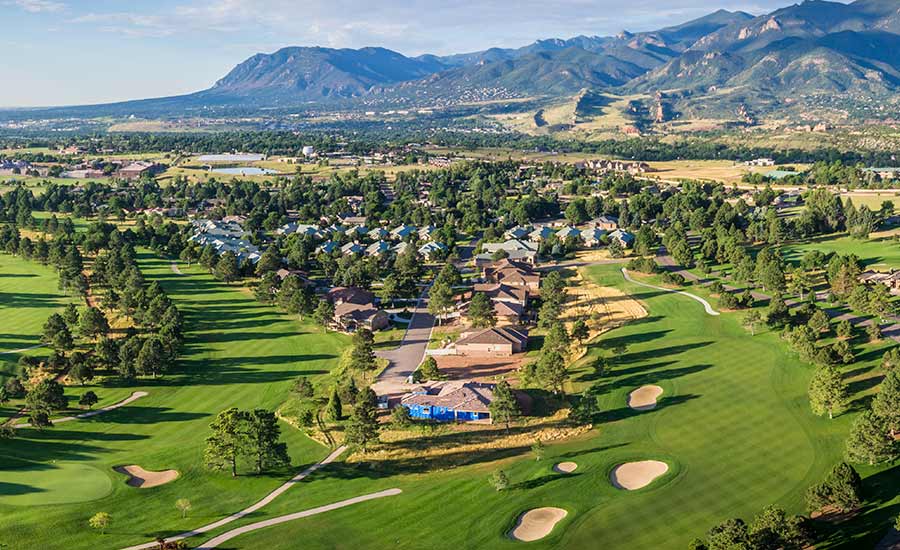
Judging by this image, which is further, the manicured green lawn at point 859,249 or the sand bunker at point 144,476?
the manicured green lawn at point 859,249

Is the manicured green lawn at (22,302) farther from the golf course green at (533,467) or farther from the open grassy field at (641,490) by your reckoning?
the open grassy field at (641,490)

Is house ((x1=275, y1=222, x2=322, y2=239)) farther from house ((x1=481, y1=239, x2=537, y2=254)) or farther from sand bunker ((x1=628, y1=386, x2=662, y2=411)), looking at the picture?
sand bunker ((x1=628, y1=386, x2=662, y2=411))

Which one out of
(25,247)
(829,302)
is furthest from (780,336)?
(25,247)

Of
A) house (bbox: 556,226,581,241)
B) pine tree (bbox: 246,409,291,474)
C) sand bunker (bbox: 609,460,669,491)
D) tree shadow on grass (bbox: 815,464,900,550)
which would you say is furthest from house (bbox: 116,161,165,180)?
tree shadow on grass (bbox: 815,464,900,550)

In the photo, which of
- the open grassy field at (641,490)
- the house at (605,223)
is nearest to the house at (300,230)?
the house at (605,223)

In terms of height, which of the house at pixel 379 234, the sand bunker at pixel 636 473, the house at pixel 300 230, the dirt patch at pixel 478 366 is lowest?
the sand bunker at pixel 636 473

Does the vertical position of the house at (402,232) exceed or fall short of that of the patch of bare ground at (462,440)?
it exceeds it
